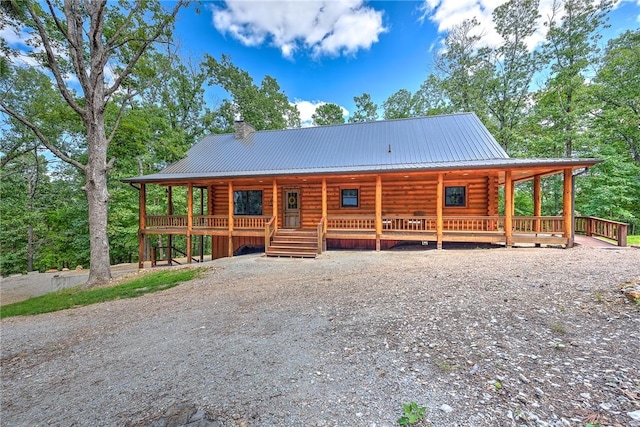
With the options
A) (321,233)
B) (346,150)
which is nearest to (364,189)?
(346,150)

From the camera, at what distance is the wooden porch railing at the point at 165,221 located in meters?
13.4

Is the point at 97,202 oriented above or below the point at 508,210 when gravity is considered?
above

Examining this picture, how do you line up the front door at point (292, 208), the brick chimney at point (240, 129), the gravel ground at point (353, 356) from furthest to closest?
the brick chimney at point (240, 129) → the front door at point (292, 208) → the gravel ground at point (353, 356)

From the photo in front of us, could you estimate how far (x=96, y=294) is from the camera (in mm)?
7668

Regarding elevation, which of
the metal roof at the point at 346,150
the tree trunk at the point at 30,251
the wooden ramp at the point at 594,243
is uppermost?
the metal roof at the point at 346,150

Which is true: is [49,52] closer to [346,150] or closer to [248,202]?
[248,202]

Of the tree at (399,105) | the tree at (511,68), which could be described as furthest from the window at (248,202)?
the tree at (399,105)

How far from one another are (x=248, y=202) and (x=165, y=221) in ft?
13.9

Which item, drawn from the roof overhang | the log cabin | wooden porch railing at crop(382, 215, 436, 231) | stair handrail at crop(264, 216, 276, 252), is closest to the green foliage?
the log cabin

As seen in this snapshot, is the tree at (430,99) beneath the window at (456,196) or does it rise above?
above

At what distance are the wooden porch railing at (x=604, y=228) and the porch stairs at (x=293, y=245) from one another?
10606 millimetres

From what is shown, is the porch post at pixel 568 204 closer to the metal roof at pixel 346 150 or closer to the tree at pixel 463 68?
the metal roof at pixel 346 150

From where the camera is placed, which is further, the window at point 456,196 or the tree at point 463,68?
the tree at point 463,68

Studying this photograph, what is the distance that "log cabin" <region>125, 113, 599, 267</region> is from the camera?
10.2 meters
